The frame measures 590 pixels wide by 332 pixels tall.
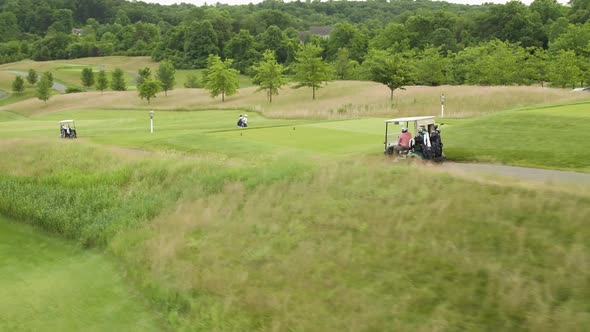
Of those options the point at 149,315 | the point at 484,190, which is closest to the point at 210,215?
the point at 149,315

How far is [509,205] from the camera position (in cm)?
1177

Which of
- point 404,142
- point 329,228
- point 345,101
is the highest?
point 345,101

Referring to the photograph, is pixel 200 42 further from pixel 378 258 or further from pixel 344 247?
pixel 378 258

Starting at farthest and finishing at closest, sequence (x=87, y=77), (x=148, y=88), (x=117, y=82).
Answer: (x=87, y=77) → (x=117, y=82) → (x=148, y=88)

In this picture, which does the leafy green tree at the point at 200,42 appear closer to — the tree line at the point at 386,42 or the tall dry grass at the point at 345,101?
the tree line at the point at 386,42

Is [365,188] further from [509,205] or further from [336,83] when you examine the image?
[336,83]

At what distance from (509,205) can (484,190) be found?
1.01 metres

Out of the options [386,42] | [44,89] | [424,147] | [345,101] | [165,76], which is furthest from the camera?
[386,42]

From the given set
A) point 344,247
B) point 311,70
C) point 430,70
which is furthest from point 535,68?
point 344,247

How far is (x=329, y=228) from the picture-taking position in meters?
13.5

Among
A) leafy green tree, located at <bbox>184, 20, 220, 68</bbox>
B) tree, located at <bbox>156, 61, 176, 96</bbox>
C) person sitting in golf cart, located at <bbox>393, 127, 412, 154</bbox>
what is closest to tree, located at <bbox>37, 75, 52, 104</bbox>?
tree, located at <bbox>156, 61, 176, 96</bbox>

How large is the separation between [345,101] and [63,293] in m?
43.2

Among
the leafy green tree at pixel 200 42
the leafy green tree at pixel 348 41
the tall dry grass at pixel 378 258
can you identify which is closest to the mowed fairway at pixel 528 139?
the tall dry grass at pixel 378 258

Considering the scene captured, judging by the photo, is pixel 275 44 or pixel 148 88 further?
pixel 275 44
